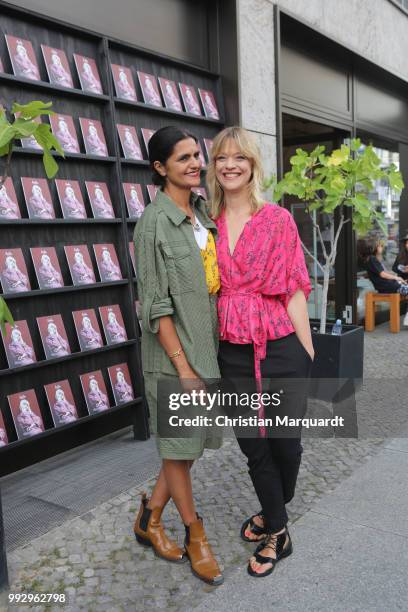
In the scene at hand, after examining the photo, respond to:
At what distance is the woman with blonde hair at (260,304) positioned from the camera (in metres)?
2.58

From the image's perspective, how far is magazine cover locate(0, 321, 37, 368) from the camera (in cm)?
384

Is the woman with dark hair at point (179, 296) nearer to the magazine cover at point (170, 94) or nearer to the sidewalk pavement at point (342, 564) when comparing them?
the sidewalk pavement at point (342, 564)

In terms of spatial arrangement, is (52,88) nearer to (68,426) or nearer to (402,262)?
(68,426)

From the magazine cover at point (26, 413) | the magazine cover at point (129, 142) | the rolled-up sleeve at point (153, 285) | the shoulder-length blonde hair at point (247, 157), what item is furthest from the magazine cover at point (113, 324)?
the rolled-up sleeve at point (153, 285)

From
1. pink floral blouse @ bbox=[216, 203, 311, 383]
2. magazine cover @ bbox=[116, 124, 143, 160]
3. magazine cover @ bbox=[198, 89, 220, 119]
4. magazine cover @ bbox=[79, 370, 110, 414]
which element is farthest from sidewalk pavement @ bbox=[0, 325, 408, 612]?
magazine cover @ bbox=[198, 89, 220, 119]

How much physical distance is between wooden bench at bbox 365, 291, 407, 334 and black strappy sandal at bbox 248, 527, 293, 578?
663 cm

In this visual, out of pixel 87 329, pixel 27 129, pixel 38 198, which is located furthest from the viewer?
pixel 87 329

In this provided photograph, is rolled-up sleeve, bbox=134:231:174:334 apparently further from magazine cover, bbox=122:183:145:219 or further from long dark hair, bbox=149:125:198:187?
magazine cover, bbox=122:183:145:219

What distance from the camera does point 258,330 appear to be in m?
2.56

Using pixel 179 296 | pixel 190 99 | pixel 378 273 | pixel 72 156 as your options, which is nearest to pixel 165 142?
pixel 179 296

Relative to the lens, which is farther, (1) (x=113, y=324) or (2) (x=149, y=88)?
(2) (x=149, y=88)

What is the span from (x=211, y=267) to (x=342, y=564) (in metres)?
1.53

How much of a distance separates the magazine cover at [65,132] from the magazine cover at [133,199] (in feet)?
1.78

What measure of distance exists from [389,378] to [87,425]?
3382 millimetres
